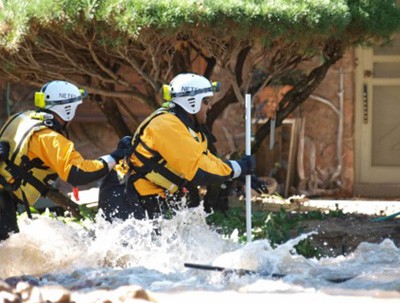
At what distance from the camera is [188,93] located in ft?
23.7

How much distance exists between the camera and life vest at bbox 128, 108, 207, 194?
703 cm

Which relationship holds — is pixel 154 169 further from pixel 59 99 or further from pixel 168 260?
pixel 59 99

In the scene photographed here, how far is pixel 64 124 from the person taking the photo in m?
7.38

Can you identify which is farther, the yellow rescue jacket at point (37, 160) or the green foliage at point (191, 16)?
the green foliage at point (191, 16)

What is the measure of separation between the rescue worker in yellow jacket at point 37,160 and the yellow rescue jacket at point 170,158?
0.23 meters

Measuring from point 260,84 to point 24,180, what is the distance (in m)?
3.35

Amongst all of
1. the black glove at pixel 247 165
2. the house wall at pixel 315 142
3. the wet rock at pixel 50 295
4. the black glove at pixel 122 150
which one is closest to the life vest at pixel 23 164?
the black glove at pixel 122 150

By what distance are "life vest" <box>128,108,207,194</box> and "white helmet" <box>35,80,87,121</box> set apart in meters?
0.53

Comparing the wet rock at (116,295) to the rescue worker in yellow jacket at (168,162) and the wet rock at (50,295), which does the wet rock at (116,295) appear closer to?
the wet rock at (50,295)

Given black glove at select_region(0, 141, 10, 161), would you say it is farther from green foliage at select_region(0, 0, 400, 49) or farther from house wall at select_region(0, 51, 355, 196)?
house wall at select_region(0, 51, 355, 196)

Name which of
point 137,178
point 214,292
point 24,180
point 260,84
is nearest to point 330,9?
point 260,84

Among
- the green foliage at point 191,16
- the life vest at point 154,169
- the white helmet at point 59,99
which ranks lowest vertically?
the life vest at point 154,169

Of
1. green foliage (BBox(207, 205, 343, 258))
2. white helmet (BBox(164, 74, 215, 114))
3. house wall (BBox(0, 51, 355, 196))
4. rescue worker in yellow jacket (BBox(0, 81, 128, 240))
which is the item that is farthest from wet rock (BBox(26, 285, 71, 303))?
house wall (BBox(0, 51, 355, 196))

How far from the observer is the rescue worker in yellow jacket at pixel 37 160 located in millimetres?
6848
